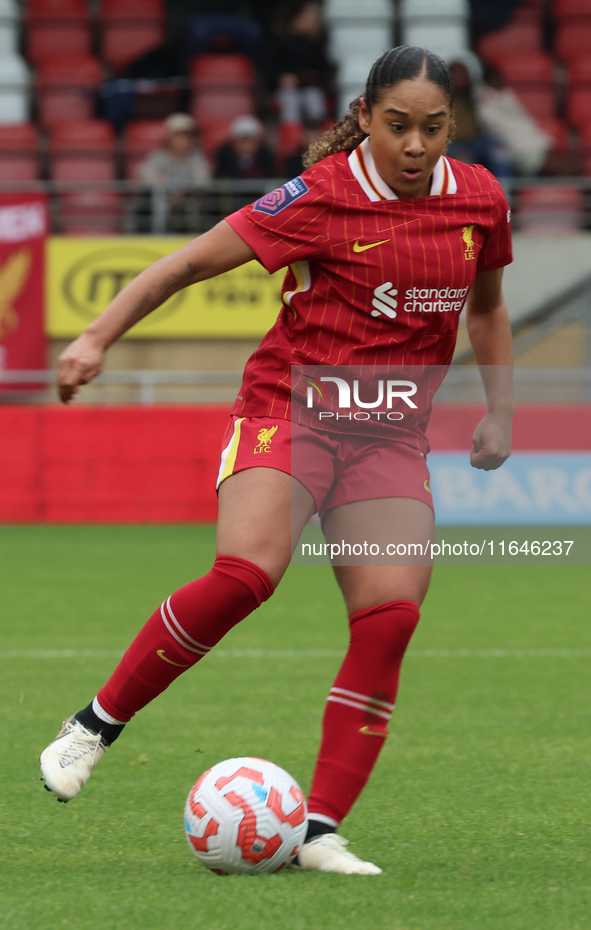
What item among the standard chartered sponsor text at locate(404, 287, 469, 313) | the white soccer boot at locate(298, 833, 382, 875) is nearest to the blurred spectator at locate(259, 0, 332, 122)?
the standard chartered sponsor text at locate(404, 287, 469, 313)

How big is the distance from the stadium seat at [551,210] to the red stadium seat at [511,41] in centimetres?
328

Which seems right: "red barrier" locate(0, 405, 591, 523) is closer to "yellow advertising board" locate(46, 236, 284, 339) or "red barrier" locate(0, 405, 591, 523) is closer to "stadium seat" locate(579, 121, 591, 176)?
"yellow advertising board" locate(46, 236, 284, 339)

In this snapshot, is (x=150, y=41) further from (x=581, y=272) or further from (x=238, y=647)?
(x=238, y=647)

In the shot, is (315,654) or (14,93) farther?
(14,93)

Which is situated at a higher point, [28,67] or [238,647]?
[28,67]

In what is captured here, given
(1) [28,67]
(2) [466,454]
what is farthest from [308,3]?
(2) [466,454]

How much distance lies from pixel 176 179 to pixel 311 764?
10331 mm

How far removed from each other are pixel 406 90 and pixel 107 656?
372 cm

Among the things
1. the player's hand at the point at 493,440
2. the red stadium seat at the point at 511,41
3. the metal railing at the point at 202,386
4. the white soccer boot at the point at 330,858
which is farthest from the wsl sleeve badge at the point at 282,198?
the red stadium seat at the point at 511,41

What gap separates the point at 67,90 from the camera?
1563 centimetres

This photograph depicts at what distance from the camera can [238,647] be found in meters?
6.27

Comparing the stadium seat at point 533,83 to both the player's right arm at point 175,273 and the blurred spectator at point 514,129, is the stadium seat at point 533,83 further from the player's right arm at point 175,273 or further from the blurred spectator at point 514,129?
the player's right arm at point 175,273

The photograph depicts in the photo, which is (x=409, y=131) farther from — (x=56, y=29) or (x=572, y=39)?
(x=56, y=29)

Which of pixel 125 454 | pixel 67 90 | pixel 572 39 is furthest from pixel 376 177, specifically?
pixel 572 39
